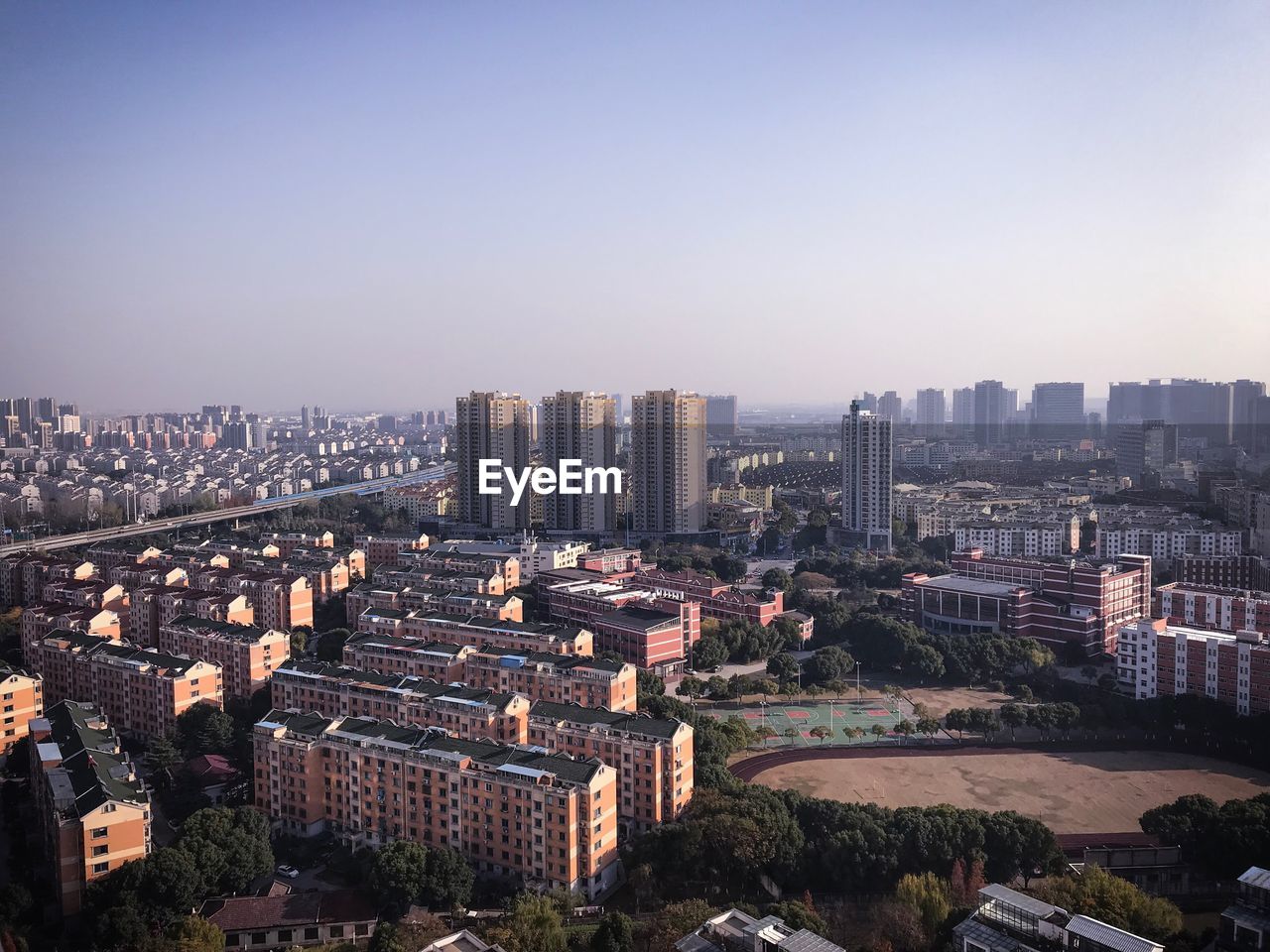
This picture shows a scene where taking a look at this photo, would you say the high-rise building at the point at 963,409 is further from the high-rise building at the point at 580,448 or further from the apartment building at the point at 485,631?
the apartment building at the point at 485,631

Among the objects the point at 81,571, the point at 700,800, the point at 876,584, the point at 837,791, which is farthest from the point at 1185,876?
the point at 81,571

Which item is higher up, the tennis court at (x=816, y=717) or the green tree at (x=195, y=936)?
the green tree at (x=195, y=936)

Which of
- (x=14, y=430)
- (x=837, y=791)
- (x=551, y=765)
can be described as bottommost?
(x=837, y=791)

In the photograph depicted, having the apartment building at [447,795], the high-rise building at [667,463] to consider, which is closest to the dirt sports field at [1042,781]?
the apartment building at [447,795]

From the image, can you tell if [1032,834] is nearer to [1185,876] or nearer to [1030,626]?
[1185,876]

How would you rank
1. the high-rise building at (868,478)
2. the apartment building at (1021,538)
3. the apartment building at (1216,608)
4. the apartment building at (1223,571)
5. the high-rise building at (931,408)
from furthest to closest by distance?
the high-rise building at (931,408) < the high-rise building at (868,478) < the apartment building at (1021,538) < the apartment building at (1223,571) < the apartment building at (1216,608)

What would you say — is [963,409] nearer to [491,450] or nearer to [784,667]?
[491,450]
